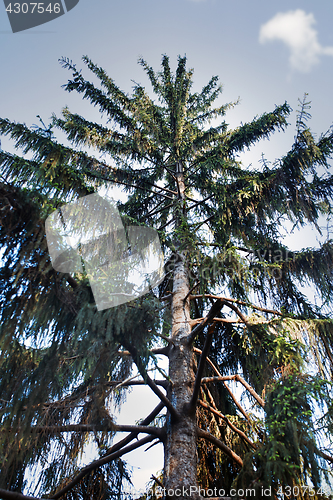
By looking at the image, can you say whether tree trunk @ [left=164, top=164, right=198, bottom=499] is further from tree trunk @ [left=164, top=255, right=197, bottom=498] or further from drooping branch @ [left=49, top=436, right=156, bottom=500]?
drooping branch @ [left=49, top=436, right=156, bottom=500]

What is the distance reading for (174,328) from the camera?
14.8 ft

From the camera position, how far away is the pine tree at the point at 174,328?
238 cm

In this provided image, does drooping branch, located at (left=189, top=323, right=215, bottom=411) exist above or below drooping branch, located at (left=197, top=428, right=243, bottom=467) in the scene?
above

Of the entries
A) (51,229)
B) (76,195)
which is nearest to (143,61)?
(76,195)

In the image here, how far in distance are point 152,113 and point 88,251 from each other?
464cm

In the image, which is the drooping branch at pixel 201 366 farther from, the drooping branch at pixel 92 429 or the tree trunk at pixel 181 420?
the drooping branch at pixel 92 429

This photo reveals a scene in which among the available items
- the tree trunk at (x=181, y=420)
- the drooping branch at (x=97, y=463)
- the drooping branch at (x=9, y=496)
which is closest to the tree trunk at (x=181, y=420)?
the tree trunk at (x=181, y=420)

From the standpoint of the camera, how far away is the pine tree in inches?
93.9

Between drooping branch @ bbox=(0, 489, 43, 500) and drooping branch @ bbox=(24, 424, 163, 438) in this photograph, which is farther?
drooping branch @ bbox=(24, 424, 163, 438)

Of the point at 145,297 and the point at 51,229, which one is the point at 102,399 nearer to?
the point at 145,297

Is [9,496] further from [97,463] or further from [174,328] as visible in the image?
[174,328]

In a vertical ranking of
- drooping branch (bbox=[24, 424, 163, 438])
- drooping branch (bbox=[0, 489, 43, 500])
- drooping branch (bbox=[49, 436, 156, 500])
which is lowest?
drooping branch (bbox=[0, 489, 43, 500])

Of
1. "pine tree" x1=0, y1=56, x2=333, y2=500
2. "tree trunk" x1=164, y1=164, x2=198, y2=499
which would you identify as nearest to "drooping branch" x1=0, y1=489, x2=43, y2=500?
"pine tree" x1=0, y1=56, x2=333, y2=500

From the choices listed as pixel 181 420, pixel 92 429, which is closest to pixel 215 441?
pixel 181 420
